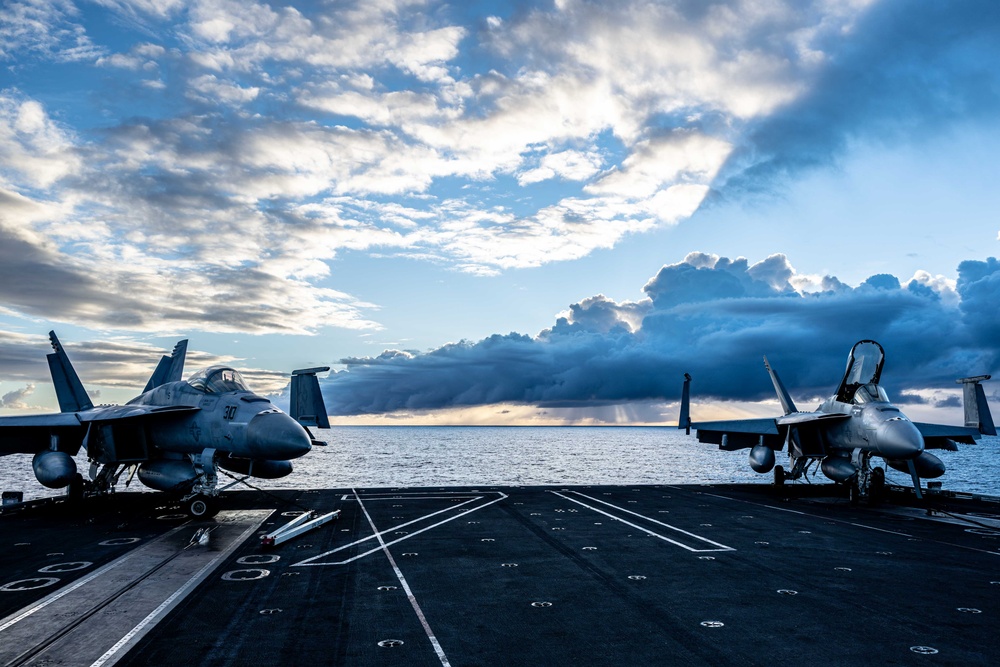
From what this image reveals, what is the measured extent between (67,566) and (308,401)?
1293 centimetres

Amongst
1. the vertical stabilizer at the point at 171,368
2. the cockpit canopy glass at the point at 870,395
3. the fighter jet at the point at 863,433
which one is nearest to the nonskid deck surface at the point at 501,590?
the fighter jet at the point at 863,433

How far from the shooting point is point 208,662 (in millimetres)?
8164

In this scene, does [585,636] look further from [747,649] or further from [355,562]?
[355,562]

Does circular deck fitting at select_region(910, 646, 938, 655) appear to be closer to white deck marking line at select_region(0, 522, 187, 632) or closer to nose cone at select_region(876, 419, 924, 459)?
white deck marking line at select_region(0, 522, 187, 632)

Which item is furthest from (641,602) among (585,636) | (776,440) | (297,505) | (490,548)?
(776,440)

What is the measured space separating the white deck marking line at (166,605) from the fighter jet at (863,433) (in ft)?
73.8

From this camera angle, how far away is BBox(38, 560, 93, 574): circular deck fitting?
13.5m

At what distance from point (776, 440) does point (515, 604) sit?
1097 inches

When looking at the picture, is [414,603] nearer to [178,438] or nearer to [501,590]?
[501,590]

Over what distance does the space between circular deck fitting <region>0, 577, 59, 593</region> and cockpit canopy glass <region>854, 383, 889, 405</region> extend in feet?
90.7

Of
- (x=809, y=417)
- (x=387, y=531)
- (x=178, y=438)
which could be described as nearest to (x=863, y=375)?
(x=809, y=417)

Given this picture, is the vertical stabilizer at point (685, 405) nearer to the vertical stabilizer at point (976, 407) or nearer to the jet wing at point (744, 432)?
the jet wing at point (744, 432)

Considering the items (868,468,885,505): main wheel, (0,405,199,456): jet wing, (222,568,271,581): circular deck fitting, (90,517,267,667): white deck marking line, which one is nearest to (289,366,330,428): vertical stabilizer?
(0,405,199,456): jet wing

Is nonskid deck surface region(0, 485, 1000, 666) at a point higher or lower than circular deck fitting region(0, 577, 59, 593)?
higher
